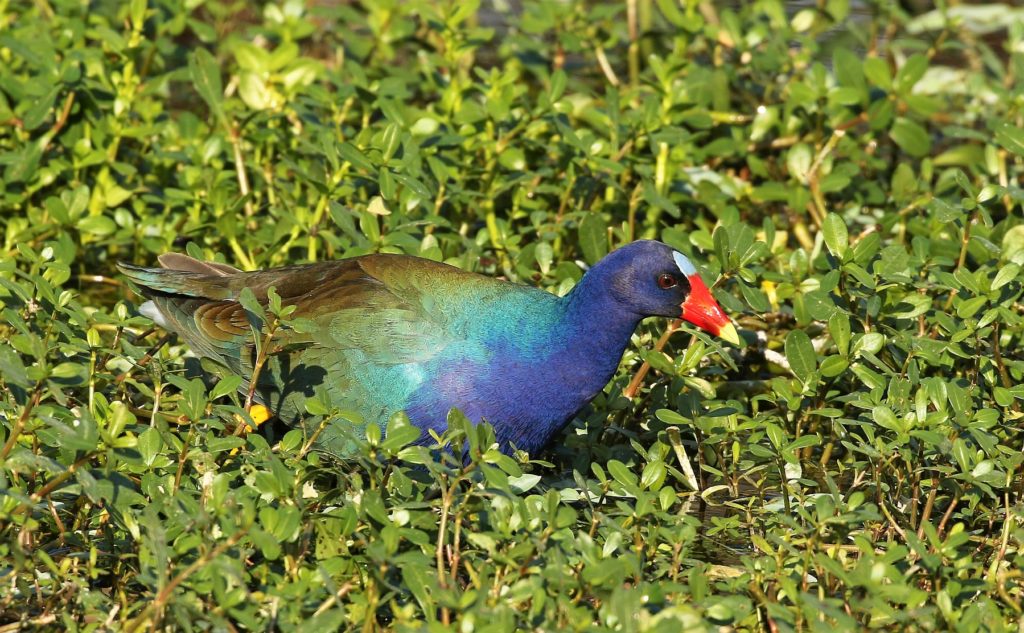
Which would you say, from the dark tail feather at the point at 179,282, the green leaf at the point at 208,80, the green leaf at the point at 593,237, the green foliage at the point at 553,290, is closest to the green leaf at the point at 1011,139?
the green foliage at the point at 553,290

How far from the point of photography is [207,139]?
4.41 m

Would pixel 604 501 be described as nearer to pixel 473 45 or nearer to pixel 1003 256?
pixel 1003 256

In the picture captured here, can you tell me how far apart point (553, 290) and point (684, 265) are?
2.04 ft

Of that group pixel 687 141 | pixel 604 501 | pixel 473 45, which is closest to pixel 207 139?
pixel 473 45

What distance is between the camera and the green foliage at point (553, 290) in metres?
2.62

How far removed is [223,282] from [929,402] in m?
1.75

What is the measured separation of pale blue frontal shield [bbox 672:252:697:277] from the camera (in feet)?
10.8

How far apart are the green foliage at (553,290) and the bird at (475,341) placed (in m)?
0.14

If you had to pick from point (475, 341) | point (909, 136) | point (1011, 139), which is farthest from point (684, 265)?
point (909, 136)

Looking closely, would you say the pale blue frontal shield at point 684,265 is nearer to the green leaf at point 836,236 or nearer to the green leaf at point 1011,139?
the green leaf at point 836,236

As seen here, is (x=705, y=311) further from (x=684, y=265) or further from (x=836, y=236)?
(x=836, y=236)

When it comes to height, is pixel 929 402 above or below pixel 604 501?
above

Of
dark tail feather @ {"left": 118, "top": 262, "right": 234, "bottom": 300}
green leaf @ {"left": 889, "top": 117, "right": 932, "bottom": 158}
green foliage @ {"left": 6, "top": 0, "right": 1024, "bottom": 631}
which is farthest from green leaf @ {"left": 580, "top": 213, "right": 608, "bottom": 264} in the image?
green leaf @ {"left": 889, "top": 117, "right": 932, "bottom": 158}

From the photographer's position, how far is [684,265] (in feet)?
10.8
